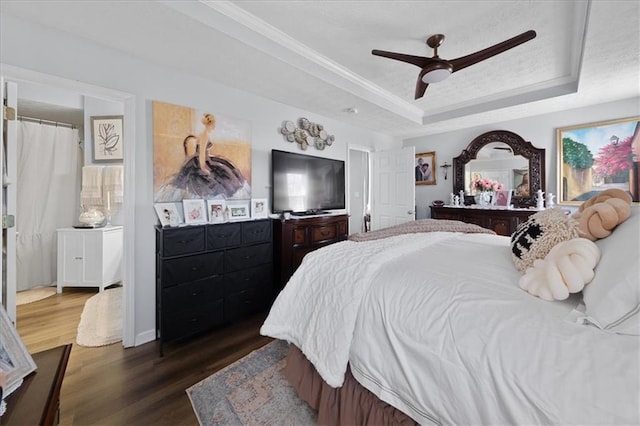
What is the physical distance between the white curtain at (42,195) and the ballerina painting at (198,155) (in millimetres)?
2369

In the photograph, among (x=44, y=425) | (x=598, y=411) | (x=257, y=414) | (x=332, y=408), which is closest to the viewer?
(x=598, y=411)

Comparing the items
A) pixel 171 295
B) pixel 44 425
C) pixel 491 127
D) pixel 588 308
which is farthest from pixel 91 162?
pixel 491 127

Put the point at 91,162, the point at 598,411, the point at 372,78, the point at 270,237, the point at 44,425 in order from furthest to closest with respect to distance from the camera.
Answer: the point at 91,162, the point at 372,78, the point at 270,237, the point at 44,425, the point at 598,411

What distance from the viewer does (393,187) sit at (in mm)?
4633

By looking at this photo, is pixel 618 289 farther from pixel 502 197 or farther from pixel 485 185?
pixel 485 185

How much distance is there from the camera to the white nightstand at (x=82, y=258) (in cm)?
327

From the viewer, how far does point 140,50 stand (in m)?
2.11

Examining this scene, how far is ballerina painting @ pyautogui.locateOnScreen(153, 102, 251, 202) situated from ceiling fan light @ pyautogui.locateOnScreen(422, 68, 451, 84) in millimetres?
1887

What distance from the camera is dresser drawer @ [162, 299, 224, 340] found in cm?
211

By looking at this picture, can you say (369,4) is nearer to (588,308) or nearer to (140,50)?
(140,50)

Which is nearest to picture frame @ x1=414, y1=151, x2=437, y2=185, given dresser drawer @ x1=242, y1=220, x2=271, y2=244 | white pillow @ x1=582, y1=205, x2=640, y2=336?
dresser drawer @ x1=242, y1=220, x2=271, y2=244

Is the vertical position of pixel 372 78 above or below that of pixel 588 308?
above

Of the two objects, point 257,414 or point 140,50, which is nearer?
point 257,414

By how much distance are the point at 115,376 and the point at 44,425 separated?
1.35 m
